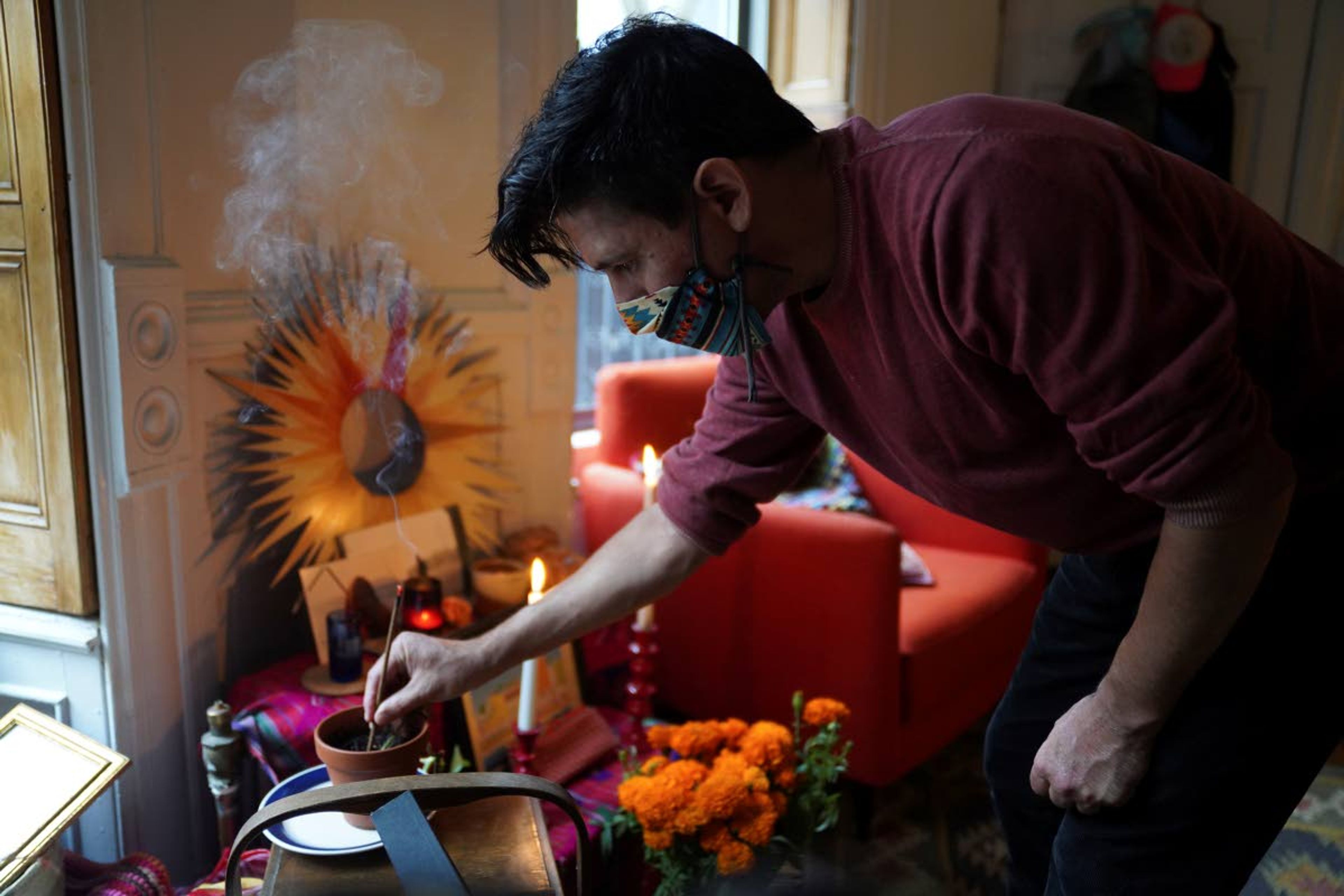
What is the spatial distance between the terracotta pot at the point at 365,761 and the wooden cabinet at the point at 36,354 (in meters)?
0.69

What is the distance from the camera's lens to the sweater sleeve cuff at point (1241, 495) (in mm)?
800

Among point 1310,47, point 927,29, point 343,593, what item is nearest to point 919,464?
point 343,593

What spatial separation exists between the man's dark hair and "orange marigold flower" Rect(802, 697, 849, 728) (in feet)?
3.14

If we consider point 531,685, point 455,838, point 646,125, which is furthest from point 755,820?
point 646,125

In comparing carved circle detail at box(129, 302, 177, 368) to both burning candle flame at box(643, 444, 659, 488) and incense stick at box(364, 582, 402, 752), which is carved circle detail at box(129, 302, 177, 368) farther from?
burning candle flame at box(643, 444, 659, 488)

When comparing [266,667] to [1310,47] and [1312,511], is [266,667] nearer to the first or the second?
[1312,511]

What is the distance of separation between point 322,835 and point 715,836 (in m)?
0.59

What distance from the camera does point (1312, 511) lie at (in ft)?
3.34

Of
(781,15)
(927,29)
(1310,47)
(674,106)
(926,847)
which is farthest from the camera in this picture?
(1310,47)

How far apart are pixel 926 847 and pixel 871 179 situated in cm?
181

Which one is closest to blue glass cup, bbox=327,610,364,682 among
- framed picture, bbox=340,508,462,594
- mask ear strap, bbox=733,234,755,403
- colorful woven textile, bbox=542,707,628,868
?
framed picture, bbox=340,508,462,594

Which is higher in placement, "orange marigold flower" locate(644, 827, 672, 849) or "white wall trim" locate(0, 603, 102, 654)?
"white wall trim" locate(0, 603, 102, 654)

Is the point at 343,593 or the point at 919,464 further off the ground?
the point at 919,464

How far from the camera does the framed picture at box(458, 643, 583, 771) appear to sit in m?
1.81
